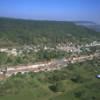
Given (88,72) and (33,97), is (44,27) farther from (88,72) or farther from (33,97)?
(33,97)

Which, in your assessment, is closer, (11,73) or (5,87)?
(5,87)

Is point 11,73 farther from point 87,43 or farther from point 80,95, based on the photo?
point 87,43

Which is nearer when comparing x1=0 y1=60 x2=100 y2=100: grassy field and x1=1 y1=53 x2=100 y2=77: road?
x1=0 y1=60 x2=100 y2=100: grassy field

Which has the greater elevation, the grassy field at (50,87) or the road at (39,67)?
the grassy field at (50,87)

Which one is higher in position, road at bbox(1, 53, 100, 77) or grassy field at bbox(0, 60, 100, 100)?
grassy field at bbox(0, 60, 100, 100)

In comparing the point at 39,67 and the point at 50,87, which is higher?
the point at 50,87

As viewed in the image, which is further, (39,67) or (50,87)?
(39,67)

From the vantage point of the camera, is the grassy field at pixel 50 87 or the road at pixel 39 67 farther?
the road at pixel 39 67

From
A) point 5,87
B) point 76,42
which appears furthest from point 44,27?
point 5,87

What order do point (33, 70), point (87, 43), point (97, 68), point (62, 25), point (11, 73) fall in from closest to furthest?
point (11, 73) < point (33, 70) < point (97, 68) < point (87, 43) < point (62, 25)

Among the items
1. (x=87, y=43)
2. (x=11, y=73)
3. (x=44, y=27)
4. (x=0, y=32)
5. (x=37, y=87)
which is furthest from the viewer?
(x=44, y=27)
